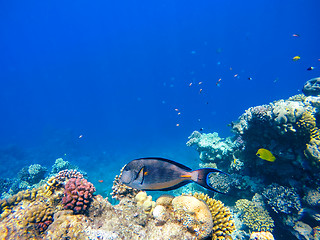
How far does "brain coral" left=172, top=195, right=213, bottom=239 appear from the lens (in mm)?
2525

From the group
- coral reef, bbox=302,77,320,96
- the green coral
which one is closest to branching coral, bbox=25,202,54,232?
the green coral

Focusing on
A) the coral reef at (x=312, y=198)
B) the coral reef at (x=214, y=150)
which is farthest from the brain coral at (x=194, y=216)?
the coral reef at (x=214, y=150)

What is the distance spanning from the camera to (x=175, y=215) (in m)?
2.71

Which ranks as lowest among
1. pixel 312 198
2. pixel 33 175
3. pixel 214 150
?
pixel 312 198

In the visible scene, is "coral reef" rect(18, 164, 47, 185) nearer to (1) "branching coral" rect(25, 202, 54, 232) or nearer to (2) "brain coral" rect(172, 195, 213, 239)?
(1) "branching coral" rect(25, 202, 54, 232)

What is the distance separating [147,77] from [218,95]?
66.9 meters

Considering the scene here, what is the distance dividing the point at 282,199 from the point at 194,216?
5.02 meters

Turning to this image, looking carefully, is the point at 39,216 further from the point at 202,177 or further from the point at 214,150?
the point at 214,150

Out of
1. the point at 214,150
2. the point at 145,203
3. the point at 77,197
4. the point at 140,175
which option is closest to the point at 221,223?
the point at 145,203

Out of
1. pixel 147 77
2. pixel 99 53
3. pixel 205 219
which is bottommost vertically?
pixel 205 219

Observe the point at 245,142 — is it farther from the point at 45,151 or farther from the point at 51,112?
the point at 51,112

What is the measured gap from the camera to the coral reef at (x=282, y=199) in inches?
210

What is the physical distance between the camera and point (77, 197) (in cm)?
320

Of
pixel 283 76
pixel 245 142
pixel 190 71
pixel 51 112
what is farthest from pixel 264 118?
pixel 283 76
